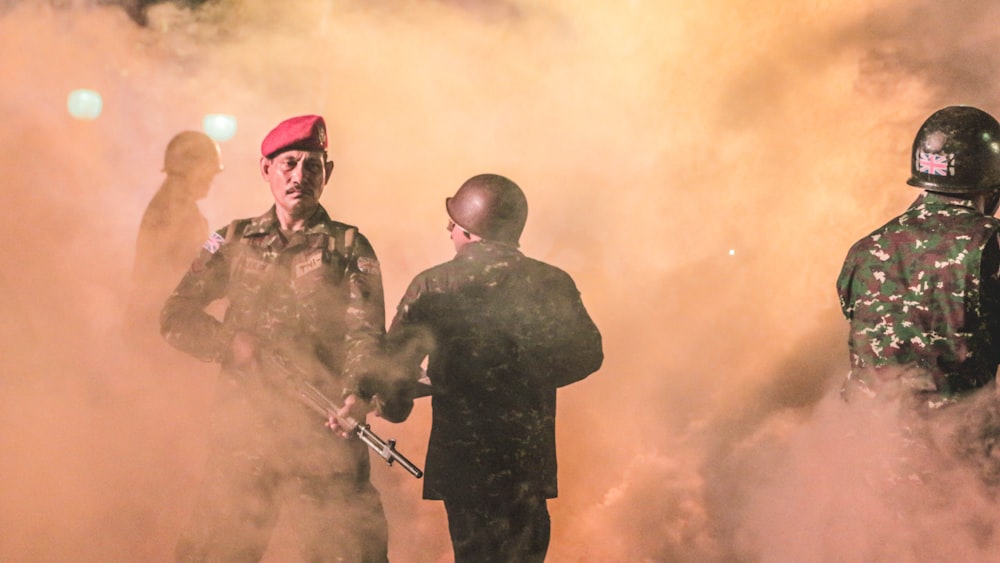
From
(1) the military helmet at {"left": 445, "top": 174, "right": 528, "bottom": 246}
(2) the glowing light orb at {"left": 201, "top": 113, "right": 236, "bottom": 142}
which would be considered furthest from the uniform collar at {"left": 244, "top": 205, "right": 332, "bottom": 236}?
(2) the glowing light orb at {"left": 201, "top": 113, "right": 236, "bottom": 142}

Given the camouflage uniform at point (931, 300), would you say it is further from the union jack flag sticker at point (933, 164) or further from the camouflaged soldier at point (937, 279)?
the union jack flag sticker at point (933, 164)

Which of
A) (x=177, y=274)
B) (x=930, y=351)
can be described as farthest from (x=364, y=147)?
(x=930, y=351)

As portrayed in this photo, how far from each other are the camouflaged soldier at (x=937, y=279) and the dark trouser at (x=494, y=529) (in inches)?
65.6

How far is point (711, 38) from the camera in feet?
27.6

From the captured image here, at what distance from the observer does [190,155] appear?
24.7 ft

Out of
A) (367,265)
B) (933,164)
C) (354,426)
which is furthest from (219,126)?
(933,164)

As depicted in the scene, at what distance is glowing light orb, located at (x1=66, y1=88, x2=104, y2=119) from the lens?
761cm

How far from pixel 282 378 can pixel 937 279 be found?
297 centimetres

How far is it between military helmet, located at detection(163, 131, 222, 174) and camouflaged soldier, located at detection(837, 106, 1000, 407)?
15.0 ft

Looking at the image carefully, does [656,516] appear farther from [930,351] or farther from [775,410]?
[930,351]

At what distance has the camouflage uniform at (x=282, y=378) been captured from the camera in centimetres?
484

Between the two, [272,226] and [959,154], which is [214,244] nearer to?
[272,226]

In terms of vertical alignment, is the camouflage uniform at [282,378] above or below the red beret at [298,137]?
below

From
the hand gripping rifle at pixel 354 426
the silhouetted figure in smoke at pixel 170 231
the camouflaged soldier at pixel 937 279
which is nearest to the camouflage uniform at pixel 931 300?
the camouflaged soldier at pixel 937 279
